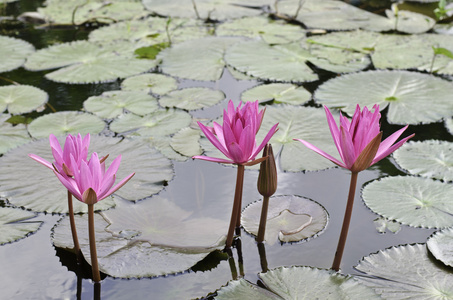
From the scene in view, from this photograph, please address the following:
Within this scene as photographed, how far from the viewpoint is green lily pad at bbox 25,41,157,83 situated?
355 cm

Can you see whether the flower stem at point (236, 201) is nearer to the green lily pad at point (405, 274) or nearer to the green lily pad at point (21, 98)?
the green lily pad at point (405, 274)

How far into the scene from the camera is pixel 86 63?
3717 mm

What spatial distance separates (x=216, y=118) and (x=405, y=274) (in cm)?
144

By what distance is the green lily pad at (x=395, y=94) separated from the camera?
9.65ft

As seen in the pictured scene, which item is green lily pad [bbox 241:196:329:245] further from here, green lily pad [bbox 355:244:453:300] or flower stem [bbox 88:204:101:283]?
flower stem [bbox 88:204:101:283]

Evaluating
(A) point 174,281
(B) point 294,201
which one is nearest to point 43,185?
(A) point 174,281

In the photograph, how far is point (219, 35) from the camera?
4273mm

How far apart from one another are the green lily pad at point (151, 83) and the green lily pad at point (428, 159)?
5.08ft

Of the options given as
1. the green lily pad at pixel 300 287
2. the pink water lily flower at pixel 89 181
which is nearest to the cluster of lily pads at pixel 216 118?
the green lily pad at pixel 300 287

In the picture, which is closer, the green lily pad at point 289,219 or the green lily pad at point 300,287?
the green lily pad at point 300,287

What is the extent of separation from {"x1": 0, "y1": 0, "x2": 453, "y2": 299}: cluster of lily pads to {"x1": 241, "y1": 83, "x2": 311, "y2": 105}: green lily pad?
0.01 meters

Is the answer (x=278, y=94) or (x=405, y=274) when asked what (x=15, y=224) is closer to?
(x=405, y=274)

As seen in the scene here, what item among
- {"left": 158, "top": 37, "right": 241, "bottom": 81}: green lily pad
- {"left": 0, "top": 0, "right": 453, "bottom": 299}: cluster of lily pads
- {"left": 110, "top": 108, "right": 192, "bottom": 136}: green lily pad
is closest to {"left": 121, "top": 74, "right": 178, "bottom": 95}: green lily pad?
{"left": 0, "top": 0, "right": 453, "bottom": 299}: cluster of lily pads

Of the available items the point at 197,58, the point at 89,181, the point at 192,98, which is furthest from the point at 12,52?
the point at 89,181
